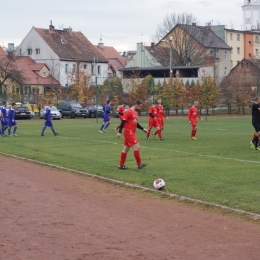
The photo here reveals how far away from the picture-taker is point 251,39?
107188 millimetres

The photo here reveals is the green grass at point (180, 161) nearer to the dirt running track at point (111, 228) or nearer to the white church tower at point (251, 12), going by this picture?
the dirt running track at point (111, 228)

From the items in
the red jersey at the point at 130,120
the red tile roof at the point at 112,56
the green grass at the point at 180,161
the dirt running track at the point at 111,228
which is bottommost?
the dirt running track at the point at 111,228

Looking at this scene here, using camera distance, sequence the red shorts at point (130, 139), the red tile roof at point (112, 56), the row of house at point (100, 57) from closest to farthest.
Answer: the red shorts at point (130, 139)
the row of house at point (100, 57)
the red tile roof at point (112, 56)

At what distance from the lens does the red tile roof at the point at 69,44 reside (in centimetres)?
9081

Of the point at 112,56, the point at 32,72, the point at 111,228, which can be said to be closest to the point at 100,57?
the point at 32,72

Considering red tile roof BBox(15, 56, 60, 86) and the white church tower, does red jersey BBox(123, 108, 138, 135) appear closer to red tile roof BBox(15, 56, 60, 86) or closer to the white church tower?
red tile roof BBox(15, 56, 60, 86)

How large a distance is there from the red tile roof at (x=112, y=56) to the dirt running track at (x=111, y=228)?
98.6m

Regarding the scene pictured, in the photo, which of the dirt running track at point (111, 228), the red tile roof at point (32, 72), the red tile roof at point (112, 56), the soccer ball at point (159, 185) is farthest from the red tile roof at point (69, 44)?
the dirt running track at point (111, 228)

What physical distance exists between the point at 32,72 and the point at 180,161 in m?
69.5

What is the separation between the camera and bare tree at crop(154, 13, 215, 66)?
294ft

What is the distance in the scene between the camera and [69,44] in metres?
93.9

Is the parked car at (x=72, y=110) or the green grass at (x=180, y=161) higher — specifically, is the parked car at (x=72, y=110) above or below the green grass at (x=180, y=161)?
above

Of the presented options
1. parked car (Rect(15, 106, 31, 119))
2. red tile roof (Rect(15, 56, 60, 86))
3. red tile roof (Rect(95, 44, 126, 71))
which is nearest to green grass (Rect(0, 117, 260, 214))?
parked car (Rect(15, 106, 31, 119))

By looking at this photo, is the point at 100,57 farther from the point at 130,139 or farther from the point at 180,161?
the point at 130,139
